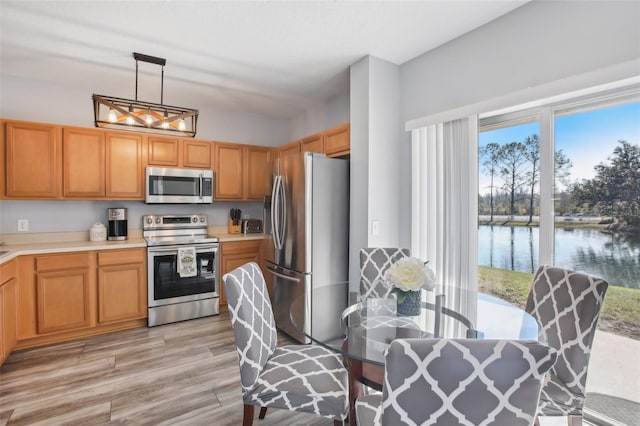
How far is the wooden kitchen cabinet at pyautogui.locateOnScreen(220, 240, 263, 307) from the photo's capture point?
12.8 ft

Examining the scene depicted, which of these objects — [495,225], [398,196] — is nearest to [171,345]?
[398,196]

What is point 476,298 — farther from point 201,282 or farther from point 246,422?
point 201,282

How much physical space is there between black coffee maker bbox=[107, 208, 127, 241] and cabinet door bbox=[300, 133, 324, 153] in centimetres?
225

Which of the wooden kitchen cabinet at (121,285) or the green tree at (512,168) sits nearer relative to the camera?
the green tree at (512,168)

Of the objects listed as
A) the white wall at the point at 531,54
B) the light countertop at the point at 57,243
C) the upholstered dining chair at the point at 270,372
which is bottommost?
the upholstered dining chair at the point at 270,372

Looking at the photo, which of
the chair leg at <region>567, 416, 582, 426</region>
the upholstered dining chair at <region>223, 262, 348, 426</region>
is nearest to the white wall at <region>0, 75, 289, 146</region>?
the upholstered dining chair at <region>223, 262, 348, 426</region>

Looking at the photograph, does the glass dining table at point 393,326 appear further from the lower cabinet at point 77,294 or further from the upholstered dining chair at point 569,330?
the lower cabinet at point 77,294

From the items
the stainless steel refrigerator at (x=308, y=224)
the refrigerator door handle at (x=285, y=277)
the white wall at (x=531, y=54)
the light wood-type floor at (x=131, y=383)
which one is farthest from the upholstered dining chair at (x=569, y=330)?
the refrigerator door handle at (x=285, y=277)

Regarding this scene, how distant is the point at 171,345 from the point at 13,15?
286 centimetres

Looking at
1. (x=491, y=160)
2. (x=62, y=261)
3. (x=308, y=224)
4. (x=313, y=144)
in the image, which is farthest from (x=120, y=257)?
(x=491, y=160)

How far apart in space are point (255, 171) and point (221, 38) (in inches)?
81.2

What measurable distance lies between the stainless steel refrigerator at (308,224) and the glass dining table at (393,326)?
1.15 meters

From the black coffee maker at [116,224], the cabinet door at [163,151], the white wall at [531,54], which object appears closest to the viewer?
the white wall at [531,54]

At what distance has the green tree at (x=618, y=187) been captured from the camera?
1799 millimetres
